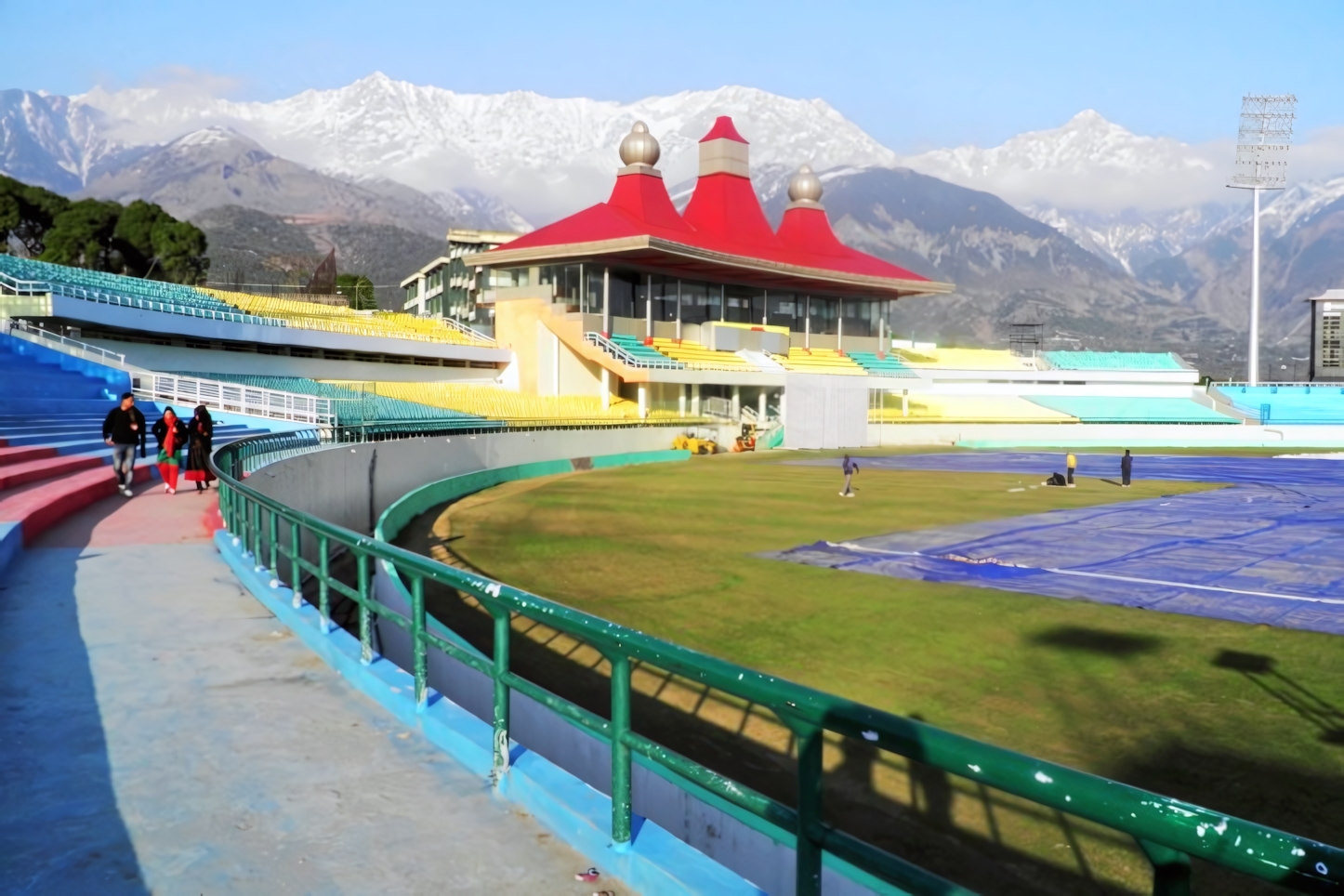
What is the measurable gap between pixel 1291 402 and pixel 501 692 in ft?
258

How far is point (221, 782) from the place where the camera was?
499cm

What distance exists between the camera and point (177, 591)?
979 centimetres

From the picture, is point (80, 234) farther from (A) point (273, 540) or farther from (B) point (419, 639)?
(B) point (419, 639)

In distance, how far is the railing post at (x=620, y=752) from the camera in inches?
152

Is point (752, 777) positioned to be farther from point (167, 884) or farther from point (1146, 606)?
point (1146, 606)

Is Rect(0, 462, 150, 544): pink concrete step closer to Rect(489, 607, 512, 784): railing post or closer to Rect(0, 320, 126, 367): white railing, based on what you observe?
Rect(489, 607, 512, 784): railing post

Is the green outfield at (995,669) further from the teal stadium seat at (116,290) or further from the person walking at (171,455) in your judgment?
the teal stadium seat at (116,290)

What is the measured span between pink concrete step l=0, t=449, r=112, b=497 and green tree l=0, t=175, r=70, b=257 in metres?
70.8

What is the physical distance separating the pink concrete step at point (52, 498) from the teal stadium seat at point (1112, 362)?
69892mm

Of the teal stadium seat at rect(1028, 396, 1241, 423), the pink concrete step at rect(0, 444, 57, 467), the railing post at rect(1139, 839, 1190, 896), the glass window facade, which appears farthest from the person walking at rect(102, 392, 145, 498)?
the teal stadium seat at rect(1028, 396, 1241, 423)

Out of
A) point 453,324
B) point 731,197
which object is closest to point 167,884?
point 453,324

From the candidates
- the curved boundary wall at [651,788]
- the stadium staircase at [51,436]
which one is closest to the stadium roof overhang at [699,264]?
the stadium staircase at [51,436]

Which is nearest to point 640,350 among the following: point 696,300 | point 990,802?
point 696,300

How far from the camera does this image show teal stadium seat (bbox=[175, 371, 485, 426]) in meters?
33.2
